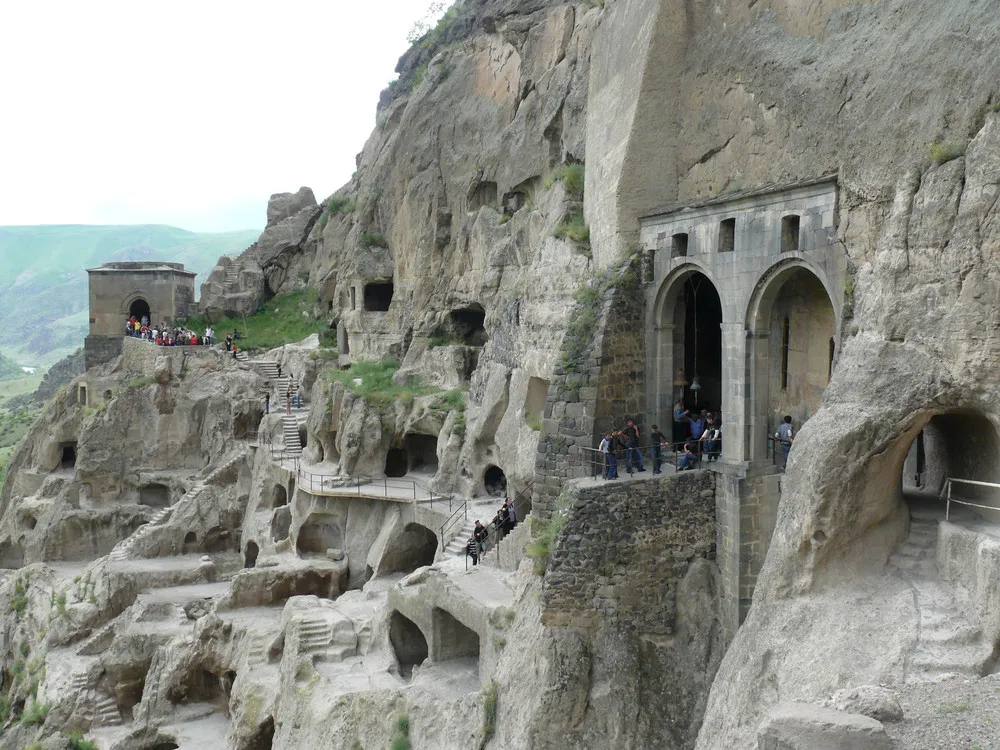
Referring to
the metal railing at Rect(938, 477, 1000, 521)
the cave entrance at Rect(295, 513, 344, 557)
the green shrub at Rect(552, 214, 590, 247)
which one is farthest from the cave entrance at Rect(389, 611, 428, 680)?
the metal railing at Rect(938, 477, 1000, 521)

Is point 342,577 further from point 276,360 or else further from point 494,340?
point 276,360

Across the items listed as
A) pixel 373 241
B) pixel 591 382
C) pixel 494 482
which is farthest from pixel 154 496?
pixel 591 382

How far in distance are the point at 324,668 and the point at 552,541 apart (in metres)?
7.02

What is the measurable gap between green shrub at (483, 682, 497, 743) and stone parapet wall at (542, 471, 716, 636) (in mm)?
1887

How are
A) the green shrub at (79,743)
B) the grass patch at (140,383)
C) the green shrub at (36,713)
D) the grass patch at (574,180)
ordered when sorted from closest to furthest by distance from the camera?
the grass patch at (574,180) < the green shrub at (79,743) < the green shrub at (36,713) < the grass patch at (140,383)

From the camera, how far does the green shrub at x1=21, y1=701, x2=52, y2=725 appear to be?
2409 centimetres

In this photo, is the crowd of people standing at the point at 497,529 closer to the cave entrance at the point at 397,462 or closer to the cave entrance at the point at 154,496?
the cave entrance at the point at 397,462

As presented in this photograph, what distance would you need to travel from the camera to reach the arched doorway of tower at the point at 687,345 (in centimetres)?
A: 1706

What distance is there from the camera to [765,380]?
1533cm

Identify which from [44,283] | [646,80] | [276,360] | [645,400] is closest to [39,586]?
[276,360]

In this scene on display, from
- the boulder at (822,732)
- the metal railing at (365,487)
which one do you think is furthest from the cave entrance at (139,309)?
the boulder at (822,732)

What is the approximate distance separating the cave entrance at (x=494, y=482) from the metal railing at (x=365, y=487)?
1169 millimetres

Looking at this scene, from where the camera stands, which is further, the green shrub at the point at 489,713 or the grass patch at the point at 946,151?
the green shrub at the point at 489,713

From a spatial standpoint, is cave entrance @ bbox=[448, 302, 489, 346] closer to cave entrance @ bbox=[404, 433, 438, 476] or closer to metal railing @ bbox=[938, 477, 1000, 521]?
cave entrance @ bbox=[404, 433, 438, 476]
